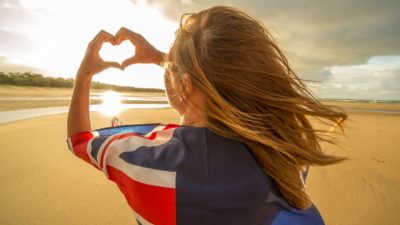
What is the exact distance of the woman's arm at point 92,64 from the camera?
3.65ft

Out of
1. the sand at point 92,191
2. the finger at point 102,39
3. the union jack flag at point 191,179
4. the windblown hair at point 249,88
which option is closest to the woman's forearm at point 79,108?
the finger at point 102,39

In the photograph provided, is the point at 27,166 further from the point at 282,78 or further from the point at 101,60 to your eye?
the point at 282,78

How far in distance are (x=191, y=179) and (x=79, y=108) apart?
579mm

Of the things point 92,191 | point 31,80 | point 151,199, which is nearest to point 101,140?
point 151,199

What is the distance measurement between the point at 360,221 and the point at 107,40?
2.70 metres

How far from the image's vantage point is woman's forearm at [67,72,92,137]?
3.61 feet

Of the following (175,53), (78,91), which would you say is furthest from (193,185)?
(78,91)

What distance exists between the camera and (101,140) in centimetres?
95

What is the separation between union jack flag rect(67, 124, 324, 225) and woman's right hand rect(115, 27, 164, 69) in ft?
1.60

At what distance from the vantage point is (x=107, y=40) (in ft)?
4.03

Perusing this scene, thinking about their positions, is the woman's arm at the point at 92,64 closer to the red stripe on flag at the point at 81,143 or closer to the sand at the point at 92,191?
the red stripe on flag at the point at 81,143

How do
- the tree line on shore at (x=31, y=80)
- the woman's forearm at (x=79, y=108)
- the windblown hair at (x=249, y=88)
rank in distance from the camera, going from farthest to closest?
the tree line on shore at (x=31, y=80), the woman's forearm at (x=79, y=108), the windblown hair at (x=249, y=88)

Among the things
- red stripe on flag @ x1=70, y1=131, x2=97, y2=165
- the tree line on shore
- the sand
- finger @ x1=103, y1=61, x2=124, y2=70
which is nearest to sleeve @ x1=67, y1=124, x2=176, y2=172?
red stripe on flag @ x1=70, y1=131, x2=97, y2=165

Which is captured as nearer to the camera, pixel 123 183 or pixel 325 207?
pixel 123 183
